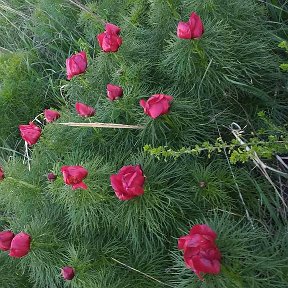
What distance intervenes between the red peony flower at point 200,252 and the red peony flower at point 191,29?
2.33ft

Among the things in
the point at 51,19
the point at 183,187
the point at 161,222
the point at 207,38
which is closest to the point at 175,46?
the point at 207,38

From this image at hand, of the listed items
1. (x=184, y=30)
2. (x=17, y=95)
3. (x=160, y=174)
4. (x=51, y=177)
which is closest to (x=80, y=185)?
(x=51, y=177)

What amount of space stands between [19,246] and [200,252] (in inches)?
25.3

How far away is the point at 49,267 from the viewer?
1.69m

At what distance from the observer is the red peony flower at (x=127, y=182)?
4.65 feet

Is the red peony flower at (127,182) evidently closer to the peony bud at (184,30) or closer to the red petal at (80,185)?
the red petal at (80,185)

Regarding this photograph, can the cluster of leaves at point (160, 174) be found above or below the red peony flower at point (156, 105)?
below

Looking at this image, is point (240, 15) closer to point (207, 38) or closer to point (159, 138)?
point (207, 38)

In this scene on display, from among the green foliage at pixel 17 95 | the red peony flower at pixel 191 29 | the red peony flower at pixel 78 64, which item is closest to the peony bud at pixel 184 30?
the red peony flower at pixel 191 29

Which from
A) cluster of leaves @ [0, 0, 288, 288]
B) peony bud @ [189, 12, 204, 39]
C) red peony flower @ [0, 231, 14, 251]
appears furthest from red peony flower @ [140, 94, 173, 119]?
red peony flower @ [0, 231, 14, 251]

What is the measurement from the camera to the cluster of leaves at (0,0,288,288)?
158cm

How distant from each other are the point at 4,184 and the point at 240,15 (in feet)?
3.80

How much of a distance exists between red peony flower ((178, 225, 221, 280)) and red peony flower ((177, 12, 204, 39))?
0.71m

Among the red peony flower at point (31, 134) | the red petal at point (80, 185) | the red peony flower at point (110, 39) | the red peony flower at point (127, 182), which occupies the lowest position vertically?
the red peony flower at point (31, 134)
